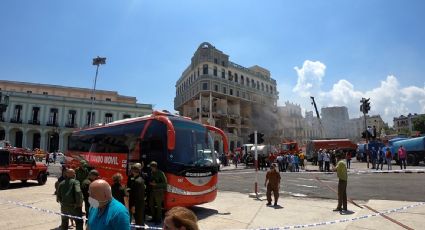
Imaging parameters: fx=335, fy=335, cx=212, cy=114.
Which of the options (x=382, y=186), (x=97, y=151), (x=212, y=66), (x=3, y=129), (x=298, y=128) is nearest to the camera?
(x=97, y=151)

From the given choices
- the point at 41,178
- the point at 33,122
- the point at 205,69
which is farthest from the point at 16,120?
the point at 41,178

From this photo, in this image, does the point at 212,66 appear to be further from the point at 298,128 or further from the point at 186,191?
the point at 186,191

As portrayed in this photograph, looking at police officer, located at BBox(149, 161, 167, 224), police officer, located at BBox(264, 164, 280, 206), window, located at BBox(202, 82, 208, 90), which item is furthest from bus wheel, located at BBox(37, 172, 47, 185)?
window, located at BBox(202, 82, 208, 90)

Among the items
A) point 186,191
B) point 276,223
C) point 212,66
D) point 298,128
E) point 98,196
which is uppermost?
point 212,66

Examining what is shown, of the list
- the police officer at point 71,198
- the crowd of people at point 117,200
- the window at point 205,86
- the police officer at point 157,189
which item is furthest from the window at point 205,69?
the police officer at point 71,198

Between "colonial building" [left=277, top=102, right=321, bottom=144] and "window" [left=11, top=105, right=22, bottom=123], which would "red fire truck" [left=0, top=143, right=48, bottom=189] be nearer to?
"window" [left=11, top=105, right=22, bottom=123]

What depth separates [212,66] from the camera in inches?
3159

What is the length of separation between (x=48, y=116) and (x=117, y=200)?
212ft

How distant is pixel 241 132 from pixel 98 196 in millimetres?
87352

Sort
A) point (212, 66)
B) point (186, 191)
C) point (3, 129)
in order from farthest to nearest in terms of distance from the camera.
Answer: point (212, 66)
point (3, 129)
point (186, 191)

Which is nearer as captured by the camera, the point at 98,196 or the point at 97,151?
the point at 98,196

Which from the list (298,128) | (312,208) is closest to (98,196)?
(312,208)

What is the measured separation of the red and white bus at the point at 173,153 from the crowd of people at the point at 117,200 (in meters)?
0.69

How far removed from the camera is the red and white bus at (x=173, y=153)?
10.2 meters
